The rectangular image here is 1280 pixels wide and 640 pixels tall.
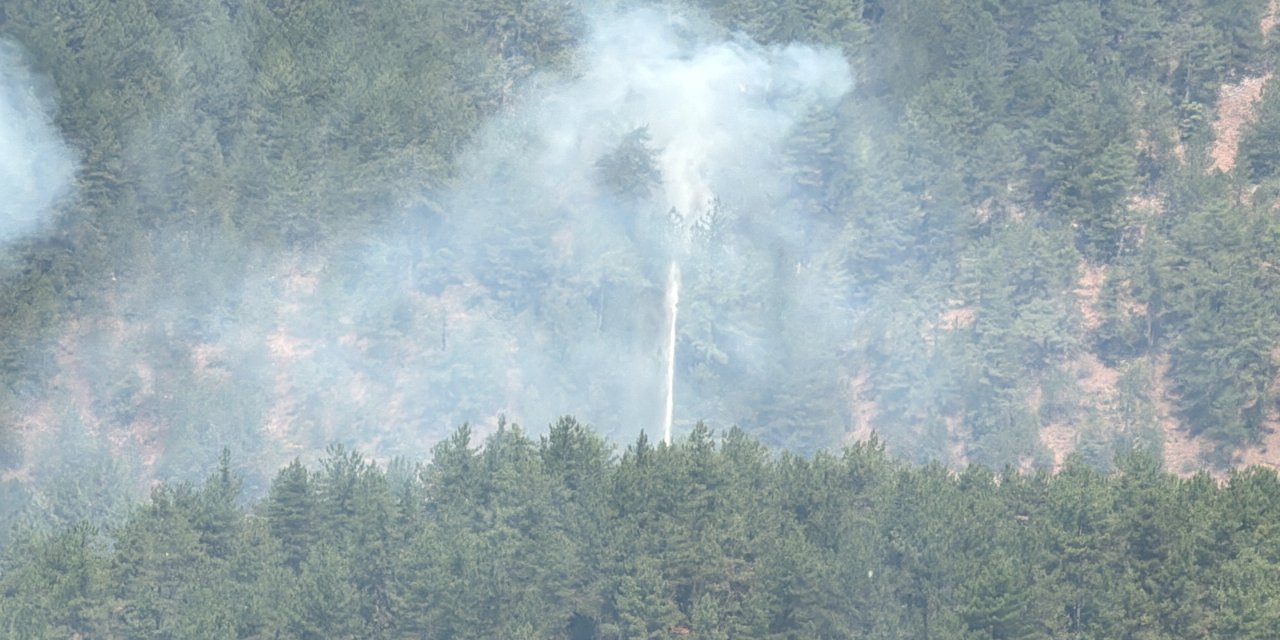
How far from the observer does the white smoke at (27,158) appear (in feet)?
376

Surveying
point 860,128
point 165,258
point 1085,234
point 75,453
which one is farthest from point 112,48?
point 1085,234

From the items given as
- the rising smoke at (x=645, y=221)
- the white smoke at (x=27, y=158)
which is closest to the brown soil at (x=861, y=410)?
the rising smoke at (x=645, y=221)

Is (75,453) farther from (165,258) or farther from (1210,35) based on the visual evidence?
(1210,35)

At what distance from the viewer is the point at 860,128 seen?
12731 cm

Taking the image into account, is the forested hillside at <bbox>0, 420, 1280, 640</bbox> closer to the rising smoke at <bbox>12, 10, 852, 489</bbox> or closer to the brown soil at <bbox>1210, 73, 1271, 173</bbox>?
the rising smoke at <bbox>12, 10, 852, 489</bbox>

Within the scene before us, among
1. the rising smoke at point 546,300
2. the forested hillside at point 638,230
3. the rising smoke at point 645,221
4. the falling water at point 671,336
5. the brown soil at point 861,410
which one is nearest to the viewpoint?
the forested hillside at point 638,230

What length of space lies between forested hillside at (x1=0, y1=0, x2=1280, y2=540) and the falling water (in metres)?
0.33

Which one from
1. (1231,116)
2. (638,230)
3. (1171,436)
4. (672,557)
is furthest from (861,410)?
(672,557)

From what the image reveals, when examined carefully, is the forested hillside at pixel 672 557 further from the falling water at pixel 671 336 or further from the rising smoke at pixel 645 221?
the rising smoke at pixel 645 221

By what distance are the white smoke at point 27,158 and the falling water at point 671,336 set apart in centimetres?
2462

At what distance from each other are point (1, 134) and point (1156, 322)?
43.6 m

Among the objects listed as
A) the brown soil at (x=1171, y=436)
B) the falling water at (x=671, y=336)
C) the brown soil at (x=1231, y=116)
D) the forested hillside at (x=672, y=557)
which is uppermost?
the brown soil at (x=1231, y=116)

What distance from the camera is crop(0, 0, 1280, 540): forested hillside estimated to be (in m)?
117

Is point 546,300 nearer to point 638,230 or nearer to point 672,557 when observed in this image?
point 638,230
